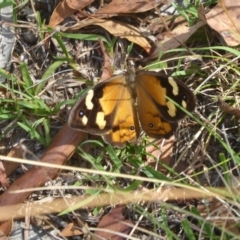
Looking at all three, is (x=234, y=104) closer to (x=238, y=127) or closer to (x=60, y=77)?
(x=238, y=127)

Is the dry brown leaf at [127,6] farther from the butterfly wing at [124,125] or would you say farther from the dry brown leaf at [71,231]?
the dry brown leaf at [71,231]

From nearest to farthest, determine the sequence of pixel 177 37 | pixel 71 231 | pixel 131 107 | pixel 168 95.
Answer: pixel 168 95 → pixel 131 107 → pixel 71 231 → pixel 177 37

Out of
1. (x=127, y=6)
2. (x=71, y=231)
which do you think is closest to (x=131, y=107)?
(x=127, y=6)

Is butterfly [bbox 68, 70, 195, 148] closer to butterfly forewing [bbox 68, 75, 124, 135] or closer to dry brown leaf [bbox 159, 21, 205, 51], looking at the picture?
butterfly forewing [bbox 68, 75, 124, 135]

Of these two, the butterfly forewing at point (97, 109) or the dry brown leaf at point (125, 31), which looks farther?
the dry brown leaf at point (125, 31)

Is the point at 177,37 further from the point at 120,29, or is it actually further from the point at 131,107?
the point at 131,107

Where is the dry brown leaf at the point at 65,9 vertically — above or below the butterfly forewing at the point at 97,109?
above

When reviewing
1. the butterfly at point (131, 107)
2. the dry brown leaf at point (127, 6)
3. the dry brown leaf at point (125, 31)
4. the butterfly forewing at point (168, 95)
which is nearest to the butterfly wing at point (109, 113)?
the butterfly at point (131, 107)

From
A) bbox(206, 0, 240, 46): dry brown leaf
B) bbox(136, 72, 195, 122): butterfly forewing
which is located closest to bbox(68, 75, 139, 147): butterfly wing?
bbox(136, 72, 195, 122): butterfly forewing
